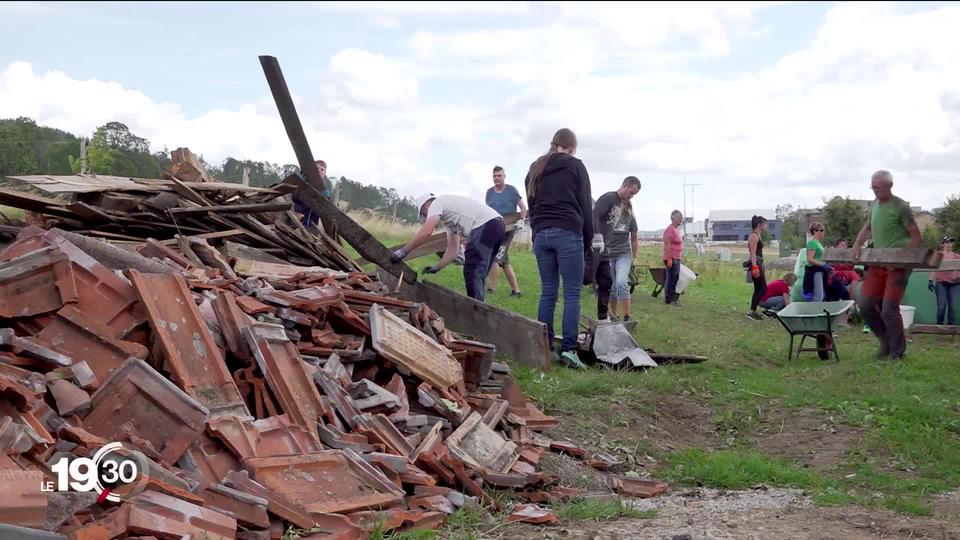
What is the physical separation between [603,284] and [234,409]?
6626mm

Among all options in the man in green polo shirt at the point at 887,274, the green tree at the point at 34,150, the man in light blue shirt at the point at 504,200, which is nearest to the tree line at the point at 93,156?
the green tree at the point at 34,150

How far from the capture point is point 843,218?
2598 centimetres

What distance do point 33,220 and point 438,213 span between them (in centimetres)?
369

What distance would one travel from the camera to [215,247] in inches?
322

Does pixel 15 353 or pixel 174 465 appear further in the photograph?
pixel 15 353

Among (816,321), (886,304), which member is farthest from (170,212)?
(886,304)

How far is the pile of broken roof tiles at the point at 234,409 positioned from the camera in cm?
392

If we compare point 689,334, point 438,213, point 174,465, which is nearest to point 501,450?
point 174,465

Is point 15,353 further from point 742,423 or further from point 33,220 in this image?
point 742,423

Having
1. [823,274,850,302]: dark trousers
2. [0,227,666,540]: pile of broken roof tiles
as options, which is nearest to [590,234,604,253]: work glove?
[0,227,666,540]: pile of broken roof tiles

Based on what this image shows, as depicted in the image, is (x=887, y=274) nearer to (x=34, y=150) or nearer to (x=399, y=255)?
(x=399, y=255)

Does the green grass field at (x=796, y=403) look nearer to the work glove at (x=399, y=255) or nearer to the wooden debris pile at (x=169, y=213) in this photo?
the work glove at (x=399, y=255)

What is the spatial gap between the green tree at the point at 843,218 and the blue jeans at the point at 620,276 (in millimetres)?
15777

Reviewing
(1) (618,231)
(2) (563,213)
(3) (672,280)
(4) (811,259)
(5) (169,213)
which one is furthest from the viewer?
(3) (672,280)
